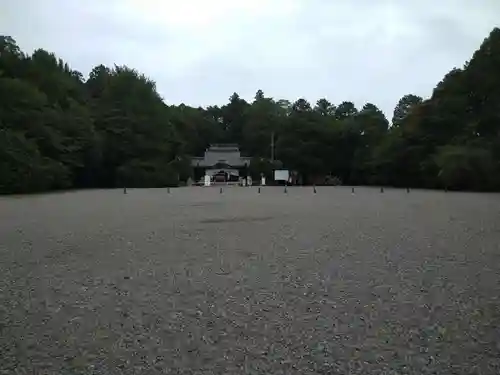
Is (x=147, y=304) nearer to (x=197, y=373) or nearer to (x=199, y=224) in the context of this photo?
(x=197, y=373)

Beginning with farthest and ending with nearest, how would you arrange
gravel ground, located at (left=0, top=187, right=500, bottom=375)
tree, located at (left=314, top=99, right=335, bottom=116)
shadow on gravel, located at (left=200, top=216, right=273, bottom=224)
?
tree, located at (left=314, top=99, right=335, bottom=116), shadow on gravel, located at (left=200, top=216, right=273, bottom=224), gravel ground, located at (left=0, top=187, right=500, bottom=375)

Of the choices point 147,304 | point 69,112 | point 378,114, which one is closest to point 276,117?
point 378,114

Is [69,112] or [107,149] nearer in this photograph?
[69,112]

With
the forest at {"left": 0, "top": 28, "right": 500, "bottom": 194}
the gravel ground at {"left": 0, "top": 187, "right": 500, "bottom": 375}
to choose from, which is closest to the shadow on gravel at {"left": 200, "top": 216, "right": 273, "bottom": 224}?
the gravel ground at {"left": 0, "top": 187, "right": 500, "bottom": 375}

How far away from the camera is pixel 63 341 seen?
2707mm

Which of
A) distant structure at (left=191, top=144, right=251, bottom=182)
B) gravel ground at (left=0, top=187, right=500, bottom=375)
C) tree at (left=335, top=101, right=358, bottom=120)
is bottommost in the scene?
gravel ground at (left=0, top=187, right=500, bottom=375)

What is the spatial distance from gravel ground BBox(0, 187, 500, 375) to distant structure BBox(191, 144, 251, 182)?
38713 millimetres

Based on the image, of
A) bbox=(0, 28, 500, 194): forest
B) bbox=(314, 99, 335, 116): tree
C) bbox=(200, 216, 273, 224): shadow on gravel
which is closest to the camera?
bbox=(200, 216, 273, 224): shadow on gravel

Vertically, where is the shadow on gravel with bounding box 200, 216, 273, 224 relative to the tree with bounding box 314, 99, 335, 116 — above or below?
below

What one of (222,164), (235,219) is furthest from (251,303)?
(222,164)

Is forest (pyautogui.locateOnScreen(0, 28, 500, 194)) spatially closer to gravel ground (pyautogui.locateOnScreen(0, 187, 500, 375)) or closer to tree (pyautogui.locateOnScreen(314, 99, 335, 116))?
tree (pyautogui.locateOnScreen(314, 99, 335, 116))

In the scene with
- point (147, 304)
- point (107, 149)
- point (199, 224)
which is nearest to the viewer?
point (147, 304)

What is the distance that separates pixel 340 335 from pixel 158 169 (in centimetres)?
3001

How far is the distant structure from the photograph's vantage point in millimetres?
46000
